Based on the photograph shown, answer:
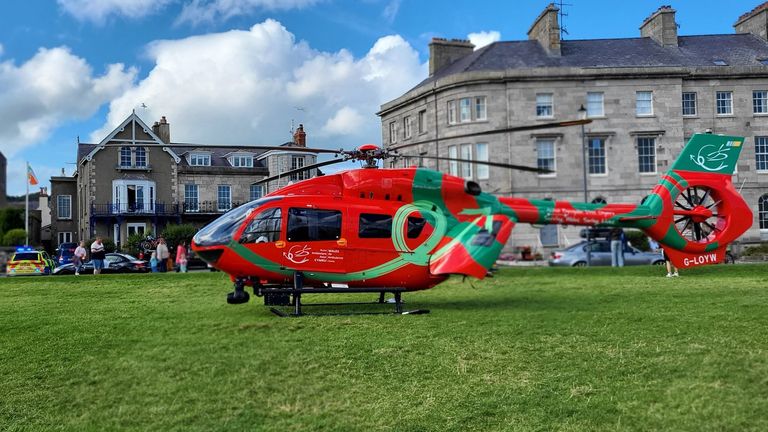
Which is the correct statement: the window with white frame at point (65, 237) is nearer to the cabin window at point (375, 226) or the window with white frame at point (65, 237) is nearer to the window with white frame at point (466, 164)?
the window with white frame at point (466, 164)

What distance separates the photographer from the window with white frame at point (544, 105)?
140ft

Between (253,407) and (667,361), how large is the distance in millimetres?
5772

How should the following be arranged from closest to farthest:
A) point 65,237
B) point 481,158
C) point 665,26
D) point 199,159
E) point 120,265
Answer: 1. point 120,265
2. point 481,158
3. point 665,26
4. point 199,159
5. point 65,237

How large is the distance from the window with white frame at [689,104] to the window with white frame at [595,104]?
6.42 metres

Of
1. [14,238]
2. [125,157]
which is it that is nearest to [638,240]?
A: [125,157]

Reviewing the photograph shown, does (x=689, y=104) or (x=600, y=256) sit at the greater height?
(x=689, y=104)

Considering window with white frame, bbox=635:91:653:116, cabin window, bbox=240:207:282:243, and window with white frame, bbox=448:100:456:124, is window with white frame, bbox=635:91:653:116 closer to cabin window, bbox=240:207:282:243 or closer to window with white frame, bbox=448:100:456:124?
window with white frame, bbox=448:100:456:124

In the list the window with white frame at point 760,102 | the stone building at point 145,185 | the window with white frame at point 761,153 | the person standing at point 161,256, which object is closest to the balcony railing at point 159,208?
the stone building at point 145,185

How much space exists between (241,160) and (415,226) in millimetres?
44591

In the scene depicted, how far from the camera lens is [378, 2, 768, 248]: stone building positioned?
139ft

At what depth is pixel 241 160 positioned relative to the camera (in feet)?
182

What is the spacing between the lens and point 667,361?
8.77 m

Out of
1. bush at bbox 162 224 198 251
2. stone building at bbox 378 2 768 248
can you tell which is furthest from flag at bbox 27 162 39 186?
stone building at bbox 378 2 768 248

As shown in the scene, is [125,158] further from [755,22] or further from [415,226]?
[755,22]
